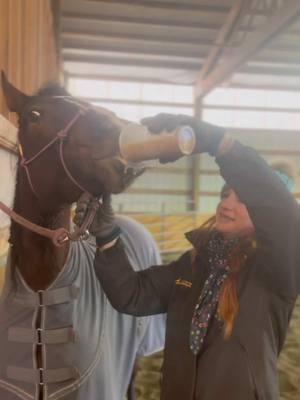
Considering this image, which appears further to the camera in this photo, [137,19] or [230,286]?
[137,19]

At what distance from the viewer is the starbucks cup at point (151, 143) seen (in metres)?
0.73

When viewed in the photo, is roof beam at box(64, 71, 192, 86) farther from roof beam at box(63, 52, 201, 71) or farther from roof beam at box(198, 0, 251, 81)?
roof beam at box(198, 0, 251, 81)

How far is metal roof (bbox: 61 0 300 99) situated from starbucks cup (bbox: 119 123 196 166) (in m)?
3.91

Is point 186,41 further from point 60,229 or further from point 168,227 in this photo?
point 60,229

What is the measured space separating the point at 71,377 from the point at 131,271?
279 mm

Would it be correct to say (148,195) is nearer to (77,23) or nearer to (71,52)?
(71,52)

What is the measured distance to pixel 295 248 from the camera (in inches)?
36.2

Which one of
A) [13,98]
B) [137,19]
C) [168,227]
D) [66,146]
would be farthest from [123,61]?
[66,146]

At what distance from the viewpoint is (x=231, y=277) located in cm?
99

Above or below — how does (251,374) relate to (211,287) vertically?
below

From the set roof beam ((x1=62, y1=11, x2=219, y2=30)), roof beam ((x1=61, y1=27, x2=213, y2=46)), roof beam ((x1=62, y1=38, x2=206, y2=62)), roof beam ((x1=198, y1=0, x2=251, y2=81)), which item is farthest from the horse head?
roof beam ((x1=62, y1=38, x2=206, y2=62))

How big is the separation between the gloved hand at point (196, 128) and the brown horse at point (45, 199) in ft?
0.46

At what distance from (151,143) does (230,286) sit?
40 cm

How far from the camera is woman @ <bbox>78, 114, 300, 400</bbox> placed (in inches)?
35.1
